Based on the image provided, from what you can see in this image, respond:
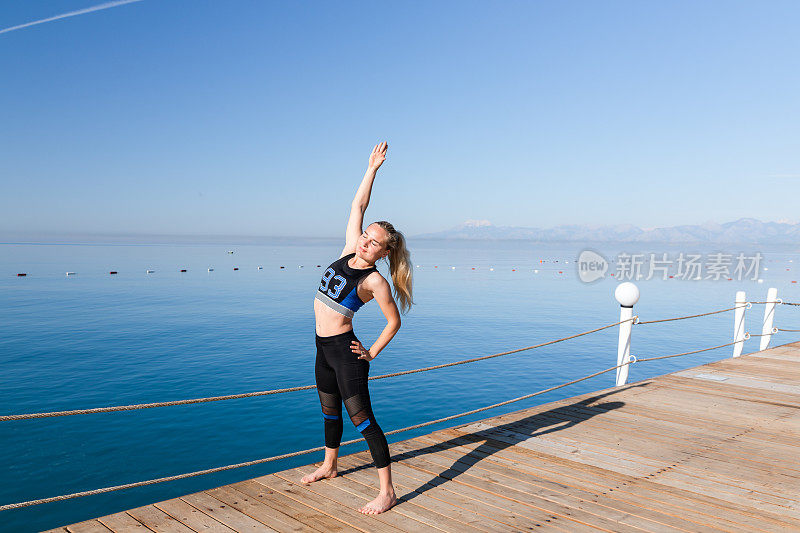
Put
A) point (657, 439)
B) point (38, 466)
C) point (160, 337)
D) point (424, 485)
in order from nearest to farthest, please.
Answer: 1. point (424, 485)
2. point (657, 439)
3. point (38, 466)
4. point (160, 337)

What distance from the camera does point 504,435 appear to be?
5598mm

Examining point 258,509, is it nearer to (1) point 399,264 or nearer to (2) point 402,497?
(2) point 402,497

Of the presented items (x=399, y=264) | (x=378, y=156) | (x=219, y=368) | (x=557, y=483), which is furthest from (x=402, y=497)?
(x=219, y=368)

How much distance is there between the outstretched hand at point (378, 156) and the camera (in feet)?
14.1

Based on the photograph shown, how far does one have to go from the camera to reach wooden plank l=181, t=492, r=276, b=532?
3.50 meters

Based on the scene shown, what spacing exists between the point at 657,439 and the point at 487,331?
20.2 m

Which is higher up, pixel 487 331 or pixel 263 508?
pixel 263 508

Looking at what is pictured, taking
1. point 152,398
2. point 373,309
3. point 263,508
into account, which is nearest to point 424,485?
point 263,508

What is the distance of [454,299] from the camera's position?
3862cm

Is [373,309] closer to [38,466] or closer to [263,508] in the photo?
[38,466]

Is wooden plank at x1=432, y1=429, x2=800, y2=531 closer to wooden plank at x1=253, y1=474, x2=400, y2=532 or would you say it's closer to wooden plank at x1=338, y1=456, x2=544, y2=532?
wooden plank at x1=338, y1=456, x2=544, y2=532

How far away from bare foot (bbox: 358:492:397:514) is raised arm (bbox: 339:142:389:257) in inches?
73.0

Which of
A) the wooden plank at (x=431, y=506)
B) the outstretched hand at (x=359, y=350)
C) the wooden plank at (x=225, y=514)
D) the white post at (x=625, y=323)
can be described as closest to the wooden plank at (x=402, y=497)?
the wooden plank at (x=431, y=506)

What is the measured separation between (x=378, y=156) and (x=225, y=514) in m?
2.93
